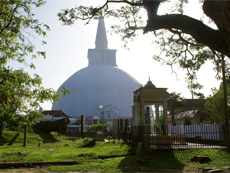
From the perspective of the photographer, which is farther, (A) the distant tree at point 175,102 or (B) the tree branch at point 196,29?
(A) the distant tree at point 175,102

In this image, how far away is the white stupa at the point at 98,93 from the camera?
53.4 metres

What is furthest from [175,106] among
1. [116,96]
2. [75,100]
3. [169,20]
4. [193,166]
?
[169,20]

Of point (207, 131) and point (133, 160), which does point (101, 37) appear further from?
point (133, 160)

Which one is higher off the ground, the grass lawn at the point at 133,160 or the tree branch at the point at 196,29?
the tree branch at the point at 196,29

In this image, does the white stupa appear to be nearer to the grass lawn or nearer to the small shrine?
the small shrine

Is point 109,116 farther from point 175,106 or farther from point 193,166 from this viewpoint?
point 193,166

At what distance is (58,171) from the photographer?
26.7 feet

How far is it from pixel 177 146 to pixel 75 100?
4469 cm

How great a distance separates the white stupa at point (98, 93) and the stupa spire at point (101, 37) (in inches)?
311

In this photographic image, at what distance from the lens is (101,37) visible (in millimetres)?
66500

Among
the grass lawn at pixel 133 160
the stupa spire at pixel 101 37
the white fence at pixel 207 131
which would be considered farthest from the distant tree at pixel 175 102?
the stupa spire at pixel 101 37

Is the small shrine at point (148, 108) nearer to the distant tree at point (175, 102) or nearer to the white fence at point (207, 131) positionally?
the white fence at point (207, 131)

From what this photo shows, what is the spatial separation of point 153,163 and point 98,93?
4548 centimetres

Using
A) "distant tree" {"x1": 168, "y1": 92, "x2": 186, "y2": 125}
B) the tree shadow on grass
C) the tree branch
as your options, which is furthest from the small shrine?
"distant tree" {"x1": 168, "y1": 92, "x2": 186, "y2": 125}
